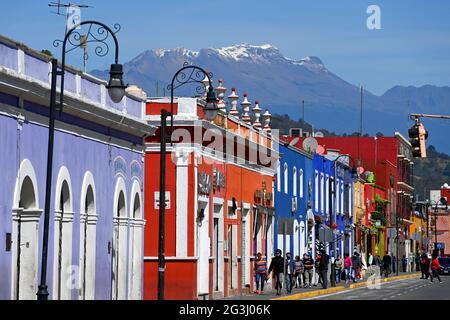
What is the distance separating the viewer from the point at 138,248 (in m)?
39.7

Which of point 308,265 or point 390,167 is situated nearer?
point 308,265

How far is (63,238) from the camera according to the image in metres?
31.3

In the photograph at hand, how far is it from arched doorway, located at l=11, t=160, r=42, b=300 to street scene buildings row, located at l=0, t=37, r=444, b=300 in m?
0.03

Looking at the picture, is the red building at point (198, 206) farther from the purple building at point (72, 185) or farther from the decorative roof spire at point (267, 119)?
the decorative roof spire at point (267, 119)

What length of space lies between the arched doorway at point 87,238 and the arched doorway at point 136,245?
15.4 feet

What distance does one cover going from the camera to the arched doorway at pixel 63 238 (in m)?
30.7

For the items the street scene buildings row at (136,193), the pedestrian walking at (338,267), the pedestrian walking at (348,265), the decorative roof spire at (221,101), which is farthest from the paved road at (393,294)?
the pedestrian walking at (348,265)

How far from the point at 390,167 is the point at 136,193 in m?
78.0

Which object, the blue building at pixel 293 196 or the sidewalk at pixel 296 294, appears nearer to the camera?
the sidewalk at pixel 296 294

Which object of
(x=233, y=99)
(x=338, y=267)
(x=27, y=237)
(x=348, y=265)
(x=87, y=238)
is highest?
(x=233, y=99)

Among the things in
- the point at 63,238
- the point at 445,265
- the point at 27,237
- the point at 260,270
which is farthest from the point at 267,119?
the point at 445,265

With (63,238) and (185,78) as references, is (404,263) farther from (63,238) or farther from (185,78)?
(63,238)

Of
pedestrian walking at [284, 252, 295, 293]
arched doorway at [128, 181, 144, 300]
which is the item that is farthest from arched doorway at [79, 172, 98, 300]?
pedestrian walking at [284, 252, 295, 293]
